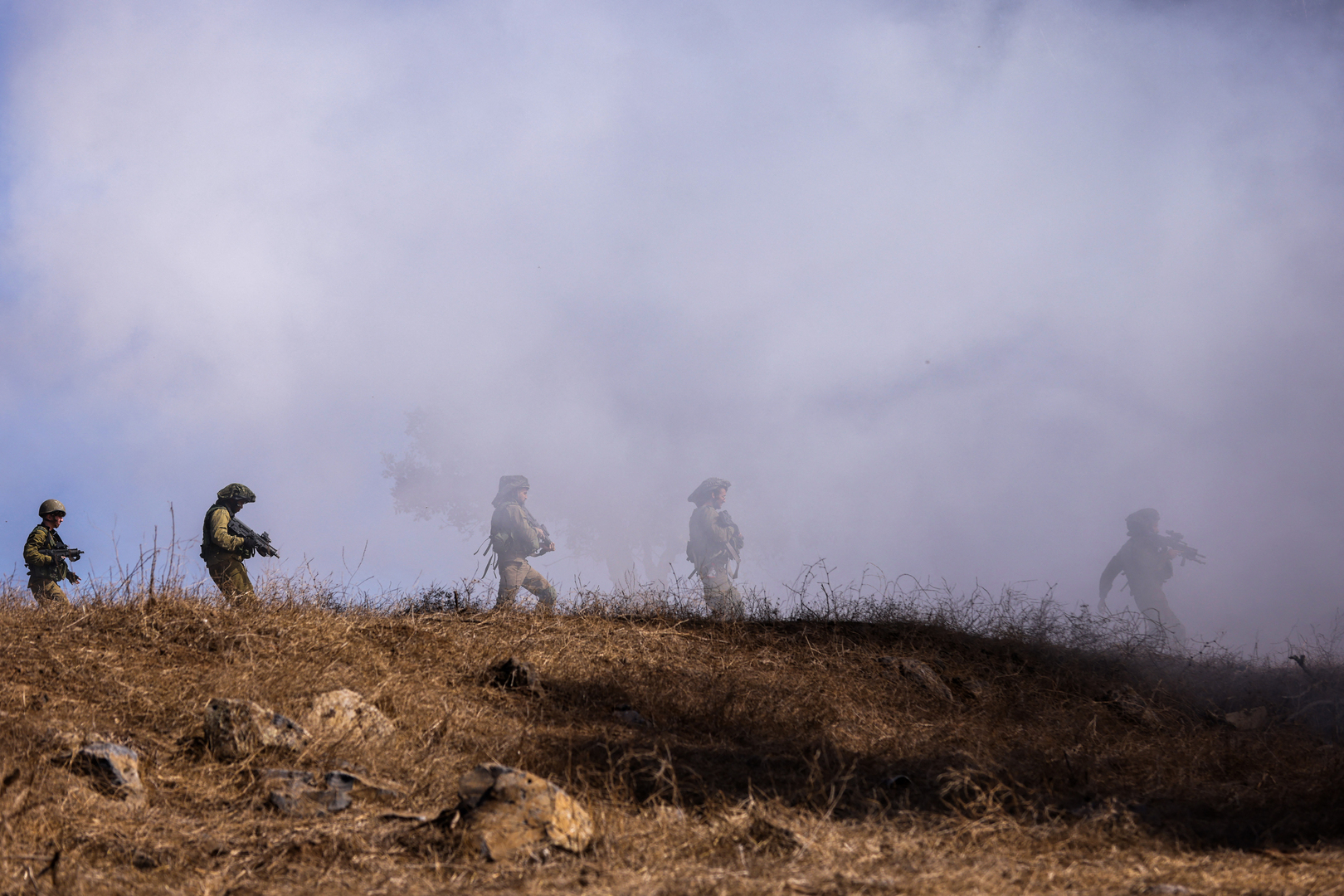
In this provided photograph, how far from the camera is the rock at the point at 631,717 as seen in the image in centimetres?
541

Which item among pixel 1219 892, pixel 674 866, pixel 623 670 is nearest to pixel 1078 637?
pixel 623 670

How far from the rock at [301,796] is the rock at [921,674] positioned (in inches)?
184

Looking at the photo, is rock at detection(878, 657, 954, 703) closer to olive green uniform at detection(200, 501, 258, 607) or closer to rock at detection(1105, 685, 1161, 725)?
rock at detection(1105, 685, 1161, 725)

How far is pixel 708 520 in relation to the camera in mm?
12016

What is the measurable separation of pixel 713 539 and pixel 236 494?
6.02m

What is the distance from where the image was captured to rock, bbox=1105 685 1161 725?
6.85 m

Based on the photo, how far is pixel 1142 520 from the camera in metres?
12.7

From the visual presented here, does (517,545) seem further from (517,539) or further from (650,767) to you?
(650,767)

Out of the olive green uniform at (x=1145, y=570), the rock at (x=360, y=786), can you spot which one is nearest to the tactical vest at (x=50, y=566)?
the rock at (x=360, y=786)

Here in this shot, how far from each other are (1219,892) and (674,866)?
6.38 feet

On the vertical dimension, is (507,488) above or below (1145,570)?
above

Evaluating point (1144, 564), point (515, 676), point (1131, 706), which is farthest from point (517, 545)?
point (1144, 564)

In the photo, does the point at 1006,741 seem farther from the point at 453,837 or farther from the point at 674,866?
the point at 453,837

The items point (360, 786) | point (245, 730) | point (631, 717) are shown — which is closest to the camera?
point (360, 786)
